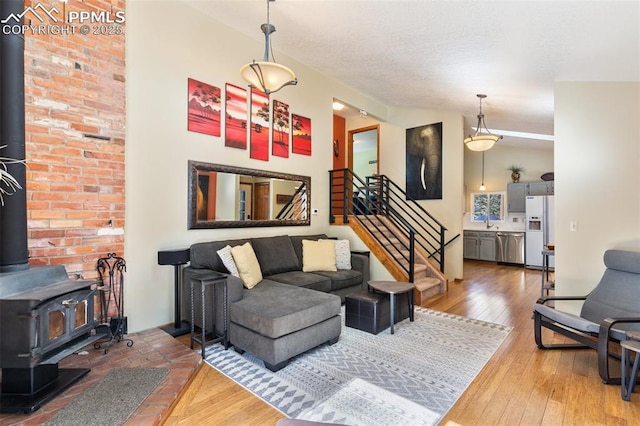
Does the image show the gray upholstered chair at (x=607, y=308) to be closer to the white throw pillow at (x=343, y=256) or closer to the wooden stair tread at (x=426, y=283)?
the wooden stair tread at (x=426, y=283)

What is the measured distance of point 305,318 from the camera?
8.89ft

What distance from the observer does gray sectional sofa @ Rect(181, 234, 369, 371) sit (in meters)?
2.55

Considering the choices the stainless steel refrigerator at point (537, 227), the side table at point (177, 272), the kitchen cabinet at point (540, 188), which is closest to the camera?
the side table at point (177, 272)

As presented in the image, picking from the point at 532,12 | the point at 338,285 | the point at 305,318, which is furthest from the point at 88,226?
the point at 532,12

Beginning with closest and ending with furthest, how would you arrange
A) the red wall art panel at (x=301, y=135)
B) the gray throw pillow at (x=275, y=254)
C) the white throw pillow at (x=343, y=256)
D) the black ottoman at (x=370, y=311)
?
the black ottoman at (x=370, y=311) < the gray throw pillow at (x=275, y=254) < the white throw pillow at (x=343, y=256) < the red wall art panel at (x=301, y=135)

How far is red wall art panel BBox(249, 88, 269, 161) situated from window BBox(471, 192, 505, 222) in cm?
691

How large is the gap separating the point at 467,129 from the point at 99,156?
716 centimetres

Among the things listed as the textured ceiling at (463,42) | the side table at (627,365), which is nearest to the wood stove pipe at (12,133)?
the textured ceiling at (463,42)

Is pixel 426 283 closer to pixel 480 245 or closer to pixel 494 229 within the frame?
pixel 480 245

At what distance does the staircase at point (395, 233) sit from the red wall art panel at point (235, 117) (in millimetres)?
1958

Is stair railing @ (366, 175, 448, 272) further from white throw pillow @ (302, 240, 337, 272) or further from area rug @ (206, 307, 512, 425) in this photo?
area rug @ (206, 307, 512, 425)

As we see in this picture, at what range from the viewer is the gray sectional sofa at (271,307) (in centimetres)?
255

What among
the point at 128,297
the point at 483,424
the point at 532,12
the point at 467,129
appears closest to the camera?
the point at 483,424

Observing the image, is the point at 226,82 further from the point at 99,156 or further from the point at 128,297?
the point at 128,297
